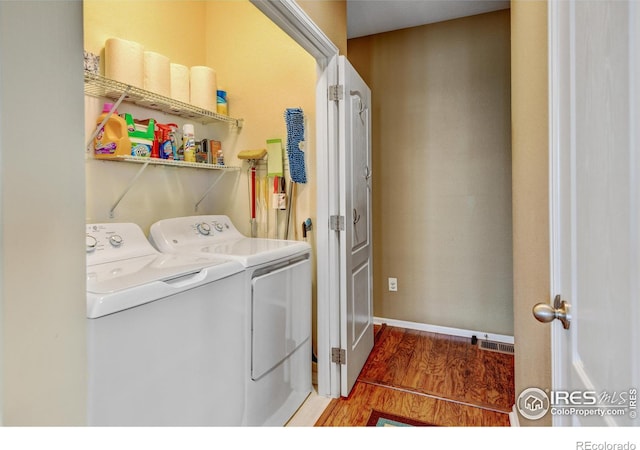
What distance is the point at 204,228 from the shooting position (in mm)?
2117

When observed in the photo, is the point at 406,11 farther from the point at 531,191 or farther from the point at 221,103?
the point at 531,191

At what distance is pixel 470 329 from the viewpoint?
9.61ft

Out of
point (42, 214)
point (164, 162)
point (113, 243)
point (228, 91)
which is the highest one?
point (228, 91)

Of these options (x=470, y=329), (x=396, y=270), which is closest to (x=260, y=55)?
(x=396, y=270)

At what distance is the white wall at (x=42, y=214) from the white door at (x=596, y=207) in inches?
34.2

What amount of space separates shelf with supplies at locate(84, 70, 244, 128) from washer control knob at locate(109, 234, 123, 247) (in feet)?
2.22

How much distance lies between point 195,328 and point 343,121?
1.38 metres

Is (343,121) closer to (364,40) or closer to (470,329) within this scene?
(364,40)

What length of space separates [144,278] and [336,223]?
3.76 ft

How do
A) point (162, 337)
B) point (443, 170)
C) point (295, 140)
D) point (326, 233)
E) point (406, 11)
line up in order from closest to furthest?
point (162, 337) → point (326, 233) → point (295, 140) → point (406, 11) → point (443, 170)

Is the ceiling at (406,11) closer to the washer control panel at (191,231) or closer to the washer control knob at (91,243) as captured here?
the washer control panel at (191,231)

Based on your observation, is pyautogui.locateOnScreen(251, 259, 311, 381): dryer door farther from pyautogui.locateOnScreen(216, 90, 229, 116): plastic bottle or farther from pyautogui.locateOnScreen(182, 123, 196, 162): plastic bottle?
pyautogui.locateOnScreen(216, 90, 229, 116): plastic bottle

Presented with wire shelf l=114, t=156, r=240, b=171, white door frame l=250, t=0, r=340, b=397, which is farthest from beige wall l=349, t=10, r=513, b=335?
wire shelf l=114, t=156, r=240, b=171

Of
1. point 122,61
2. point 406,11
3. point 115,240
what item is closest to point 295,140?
point 122,61
